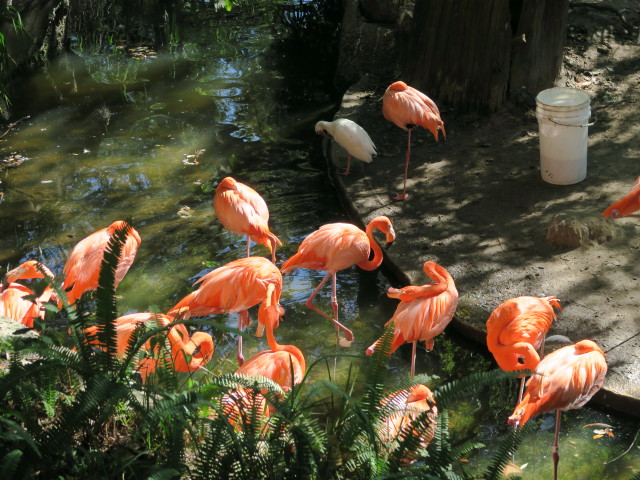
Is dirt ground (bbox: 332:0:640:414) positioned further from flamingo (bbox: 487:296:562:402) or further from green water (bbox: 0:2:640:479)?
flamingo (bbox: 487:296:562:402)

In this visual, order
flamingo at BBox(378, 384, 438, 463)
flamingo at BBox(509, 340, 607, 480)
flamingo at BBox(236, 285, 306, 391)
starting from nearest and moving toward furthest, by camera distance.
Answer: flamingo at BBox(378, 384, 438, 463)
flamingo at BBox(509, 340, 607, 480)
flamingo at BBox(236, 285, 306, 391)

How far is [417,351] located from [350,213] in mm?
1735

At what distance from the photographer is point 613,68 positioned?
24.9 feet

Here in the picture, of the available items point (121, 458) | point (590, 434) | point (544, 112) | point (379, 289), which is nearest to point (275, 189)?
point (379, 289)

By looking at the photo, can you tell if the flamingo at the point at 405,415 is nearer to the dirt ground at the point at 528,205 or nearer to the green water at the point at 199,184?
the green water at the point at 199,184

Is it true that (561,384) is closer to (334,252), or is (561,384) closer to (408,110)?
(334,252)

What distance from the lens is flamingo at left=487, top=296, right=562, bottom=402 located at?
12.8 feet

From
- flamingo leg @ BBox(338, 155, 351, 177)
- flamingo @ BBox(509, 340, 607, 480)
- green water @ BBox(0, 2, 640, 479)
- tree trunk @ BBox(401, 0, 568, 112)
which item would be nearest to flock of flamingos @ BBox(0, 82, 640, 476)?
flamingo @ BBox(509, 340, 607, 480)

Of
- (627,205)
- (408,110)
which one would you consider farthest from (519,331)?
(408,110)

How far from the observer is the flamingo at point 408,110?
6121 millimetres

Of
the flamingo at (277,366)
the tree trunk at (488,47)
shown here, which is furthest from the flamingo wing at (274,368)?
the tree trunk at (488,47)

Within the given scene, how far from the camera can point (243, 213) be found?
5.15 metres

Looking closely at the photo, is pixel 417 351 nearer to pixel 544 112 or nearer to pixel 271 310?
pixel 271 310

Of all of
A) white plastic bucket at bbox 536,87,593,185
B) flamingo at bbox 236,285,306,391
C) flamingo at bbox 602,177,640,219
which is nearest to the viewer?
flamingo at bbox 236,285,306,391
